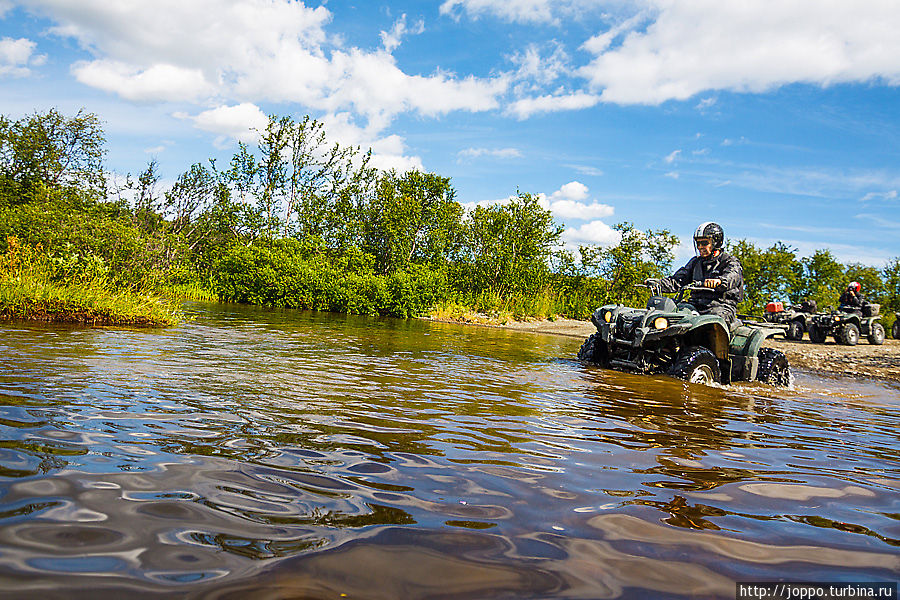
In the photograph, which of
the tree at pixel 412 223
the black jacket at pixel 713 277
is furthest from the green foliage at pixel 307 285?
the black jacket at pixel 713 277

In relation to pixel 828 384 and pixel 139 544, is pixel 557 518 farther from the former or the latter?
pixel 828 384

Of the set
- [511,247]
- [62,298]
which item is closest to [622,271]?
[511,247]

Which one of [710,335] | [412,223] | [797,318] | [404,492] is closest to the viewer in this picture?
[404,492]

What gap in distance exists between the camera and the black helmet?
8.97m

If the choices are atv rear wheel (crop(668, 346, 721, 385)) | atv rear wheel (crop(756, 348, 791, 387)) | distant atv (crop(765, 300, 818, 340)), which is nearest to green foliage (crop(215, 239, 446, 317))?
distant atv (crop(765, 300, 818, 340))

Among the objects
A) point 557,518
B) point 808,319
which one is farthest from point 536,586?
point 808,319

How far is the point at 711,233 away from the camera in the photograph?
8.97 metres

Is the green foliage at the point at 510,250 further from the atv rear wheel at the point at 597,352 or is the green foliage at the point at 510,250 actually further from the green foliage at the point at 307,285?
the atv rear wheel at the point at 597,352

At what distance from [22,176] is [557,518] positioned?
26.5m

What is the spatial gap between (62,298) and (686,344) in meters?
10.0

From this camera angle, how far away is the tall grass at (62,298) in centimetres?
895

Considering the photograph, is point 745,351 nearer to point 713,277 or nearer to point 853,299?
point 713,277

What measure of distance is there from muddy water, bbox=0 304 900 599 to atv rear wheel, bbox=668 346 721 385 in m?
2.39

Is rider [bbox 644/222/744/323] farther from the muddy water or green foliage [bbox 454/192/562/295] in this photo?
green foliage [bbox 454/192/562/295]
